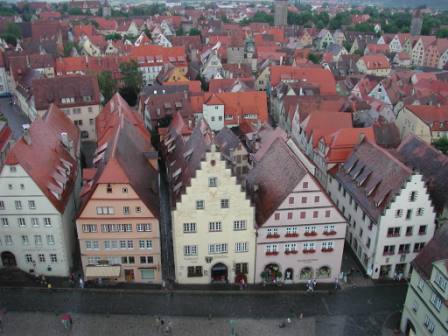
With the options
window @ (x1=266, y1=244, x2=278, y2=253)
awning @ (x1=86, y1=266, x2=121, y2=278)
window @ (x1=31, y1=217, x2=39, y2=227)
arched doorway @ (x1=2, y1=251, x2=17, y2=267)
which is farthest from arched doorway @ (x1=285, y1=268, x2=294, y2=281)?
arched doorway @ (x1=2, y1=251, x2=17, y2=267)

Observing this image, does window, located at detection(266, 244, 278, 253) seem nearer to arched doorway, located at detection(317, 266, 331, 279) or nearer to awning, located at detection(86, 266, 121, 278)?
arched doorway, located at detection(317, 266, 331, 279)

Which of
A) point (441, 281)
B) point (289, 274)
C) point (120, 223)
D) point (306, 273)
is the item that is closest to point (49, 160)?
point (120, 223)

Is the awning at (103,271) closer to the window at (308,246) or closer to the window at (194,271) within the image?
the window at (194,271)

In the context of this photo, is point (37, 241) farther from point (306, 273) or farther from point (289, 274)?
point (306, 273)

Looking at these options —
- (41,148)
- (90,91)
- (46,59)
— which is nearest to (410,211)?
(41,148)

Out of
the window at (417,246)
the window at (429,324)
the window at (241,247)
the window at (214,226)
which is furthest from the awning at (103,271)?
the window at (417,246)
